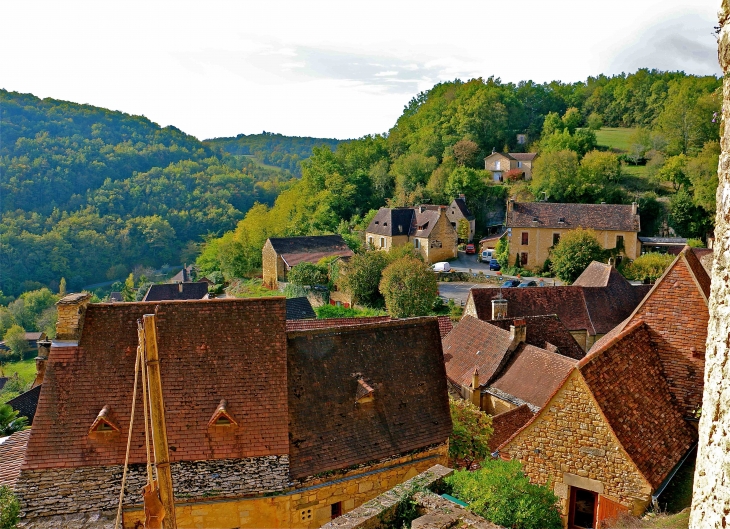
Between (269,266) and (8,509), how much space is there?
45517 millimetres

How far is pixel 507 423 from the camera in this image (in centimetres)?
1633

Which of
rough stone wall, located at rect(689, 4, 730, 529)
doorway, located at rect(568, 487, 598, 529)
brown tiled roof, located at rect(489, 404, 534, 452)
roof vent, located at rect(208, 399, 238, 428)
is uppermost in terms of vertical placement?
rough stone wall, located at rect(689, 4, 730, 529)

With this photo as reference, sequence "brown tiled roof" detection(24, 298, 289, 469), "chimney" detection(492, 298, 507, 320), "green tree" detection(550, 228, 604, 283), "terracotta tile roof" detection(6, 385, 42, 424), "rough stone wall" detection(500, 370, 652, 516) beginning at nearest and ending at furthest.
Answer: "rough stone wall" detection(500, 370, 652, 516) < "brown tiled roof" detection(24, 298, 289, 469) < "terracotta tile roof" detection(6, 385, 42, 424) < "chimney" detection(492, 298, 507, 320) < "green tree" detection(550, 228, 604, 283)

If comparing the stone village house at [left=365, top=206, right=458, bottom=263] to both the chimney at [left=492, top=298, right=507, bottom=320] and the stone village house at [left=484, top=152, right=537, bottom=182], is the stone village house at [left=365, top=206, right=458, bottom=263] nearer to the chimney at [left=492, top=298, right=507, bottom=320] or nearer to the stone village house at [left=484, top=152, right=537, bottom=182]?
the stone village house at [left=484, top=152, right=537, bottom=182]

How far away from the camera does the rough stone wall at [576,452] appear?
28.3 feet

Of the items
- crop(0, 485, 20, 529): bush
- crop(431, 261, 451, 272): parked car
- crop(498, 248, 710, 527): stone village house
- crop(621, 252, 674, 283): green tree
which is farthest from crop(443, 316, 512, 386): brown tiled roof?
crop(621, 252, 674, 283): green tree

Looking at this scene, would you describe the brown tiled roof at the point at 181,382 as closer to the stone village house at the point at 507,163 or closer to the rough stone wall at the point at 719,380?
the rough stone wall at the point at 719,380

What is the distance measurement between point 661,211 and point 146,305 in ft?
188

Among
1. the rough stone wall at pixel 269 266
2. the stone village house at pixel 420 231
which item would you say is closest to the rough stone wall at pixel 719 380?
the rough stone wall at pixel 269 266

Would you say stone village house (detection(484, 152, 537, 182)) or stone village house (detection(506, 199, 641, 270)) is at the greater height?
stone village house (detection(484, 152, 537, 182))

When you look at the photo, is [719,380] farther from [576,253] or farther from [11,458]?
[576,253]

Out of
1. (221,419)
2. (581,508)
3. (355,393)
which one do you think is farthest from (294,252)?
(581,508)

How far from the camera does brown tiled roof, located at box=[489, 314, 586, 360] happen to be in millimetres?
22938

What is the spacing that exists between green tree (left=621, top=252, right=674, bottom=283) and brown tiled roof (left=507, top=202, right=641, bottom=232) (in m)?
4.26
